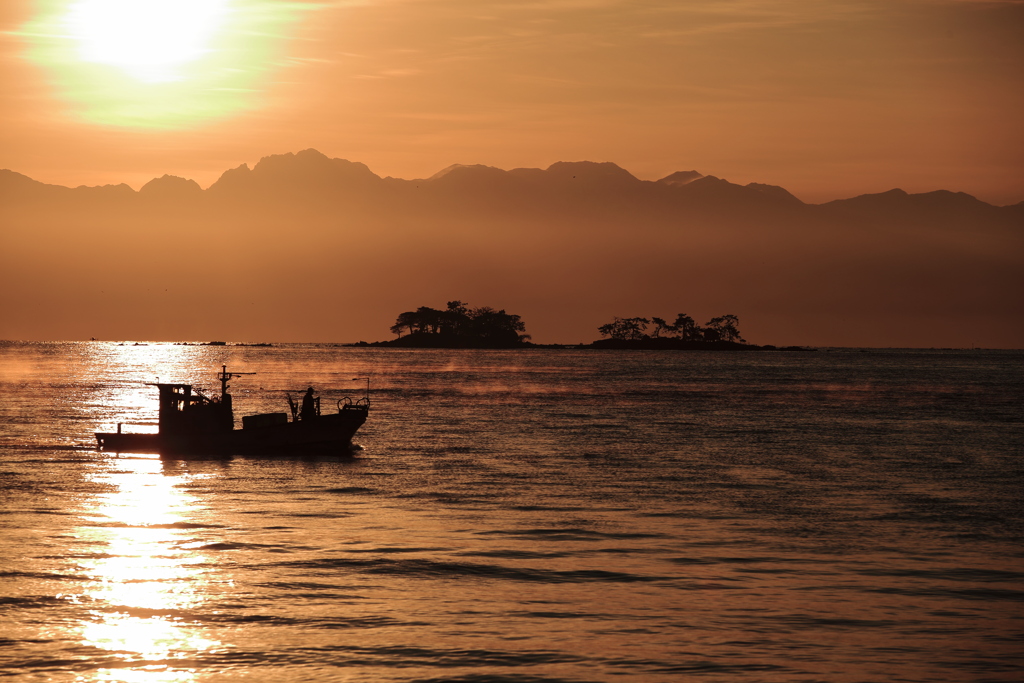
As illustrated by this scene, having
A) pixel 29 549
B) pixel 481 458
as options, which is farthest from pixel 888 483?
pixel 29 549

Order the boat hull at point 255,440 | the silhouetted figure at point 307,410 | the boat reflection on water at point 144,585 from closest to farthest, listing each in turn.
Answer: the boat reflection on water at point 144,585
the boat hull at point 255,440
the silhouetted figure at point 307,410

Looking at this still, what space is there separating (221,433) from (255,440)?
180 centimetres

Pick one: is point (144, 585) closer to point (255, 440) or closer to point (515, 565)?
point (515, 565)

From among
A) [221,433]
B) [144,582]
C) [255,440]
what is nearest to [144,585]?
[144,582]

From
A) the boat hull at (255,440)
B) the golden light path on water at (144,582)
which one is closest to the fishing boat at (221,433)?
the boat hull at (255,440)

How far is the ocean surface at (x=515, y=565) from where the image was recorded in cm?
1950

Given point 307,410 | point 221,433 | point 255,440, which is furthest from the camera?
point 307,410

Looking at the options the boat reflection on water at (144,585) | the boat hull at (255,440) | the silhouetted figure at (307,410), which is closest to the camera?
the boat reflection on water at (144,585)

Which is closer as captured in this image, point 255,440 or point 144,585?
point 144,585

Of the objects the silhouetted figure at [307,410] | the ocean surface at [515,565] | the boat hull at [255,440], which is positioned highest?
the silhouetted figure at [307,410]

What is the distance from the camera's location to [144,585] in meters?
24.8

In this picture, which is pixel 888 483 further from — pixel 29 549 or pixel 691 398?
pixel 691 398

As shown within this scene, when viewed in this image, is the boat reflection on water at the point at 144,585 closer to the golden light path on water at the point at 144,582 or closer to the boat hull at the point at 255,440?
the golden light path on water at the point at 144,582

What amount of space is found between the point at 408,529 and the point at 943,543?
16.2 meters
